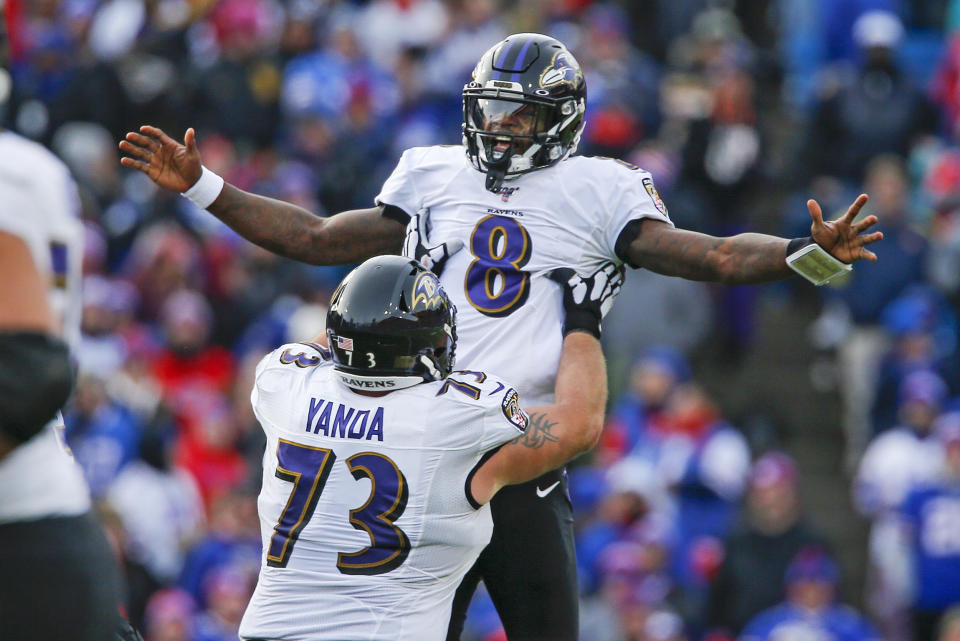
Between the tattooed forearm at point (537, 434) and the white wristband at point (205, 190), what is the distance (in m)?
1.40

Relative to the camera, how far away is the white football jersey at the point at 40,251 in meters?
3.57

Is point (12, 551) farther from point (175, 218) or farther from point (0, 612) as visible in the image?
point (175, 218)

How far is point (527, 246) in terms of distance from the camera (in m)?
5.31

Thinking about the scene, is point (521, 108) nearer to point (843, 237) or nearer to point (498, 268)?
point (498, 268)

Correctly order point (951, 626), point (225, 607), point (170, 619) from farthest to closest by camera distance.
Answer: point (951, 626) < point (225, 607) < point (170, 619)

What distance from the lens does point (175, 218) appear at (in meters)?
13.7

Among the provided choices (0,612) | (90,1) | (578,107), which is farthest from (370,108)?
(0,612)

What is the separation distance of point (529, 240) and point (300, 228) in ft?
2.69

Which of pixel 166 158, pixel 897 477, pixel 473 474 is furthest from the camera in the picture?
pixel 897 477

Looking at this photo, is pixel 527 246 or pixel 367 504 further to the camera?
pixel 527 246

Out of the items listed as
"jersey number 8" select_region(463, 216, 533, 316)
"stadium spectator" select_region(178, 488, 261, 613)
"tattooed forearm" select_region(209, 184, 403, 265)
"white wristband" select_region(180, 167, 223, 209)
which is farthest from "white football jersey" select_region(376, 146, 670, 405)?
"stadium spectator" select_region(178, 488, 261, 613)

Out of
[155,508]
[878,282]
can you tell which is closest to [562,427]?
[155,508]

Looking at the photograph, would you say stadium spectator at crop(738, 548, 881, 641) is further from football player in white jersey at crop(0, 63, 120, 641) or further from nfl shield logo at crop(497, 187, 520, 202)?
football player in white jersey at crop(0, 63, 120, 641)

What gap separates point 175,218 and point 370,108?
2.28 meters
